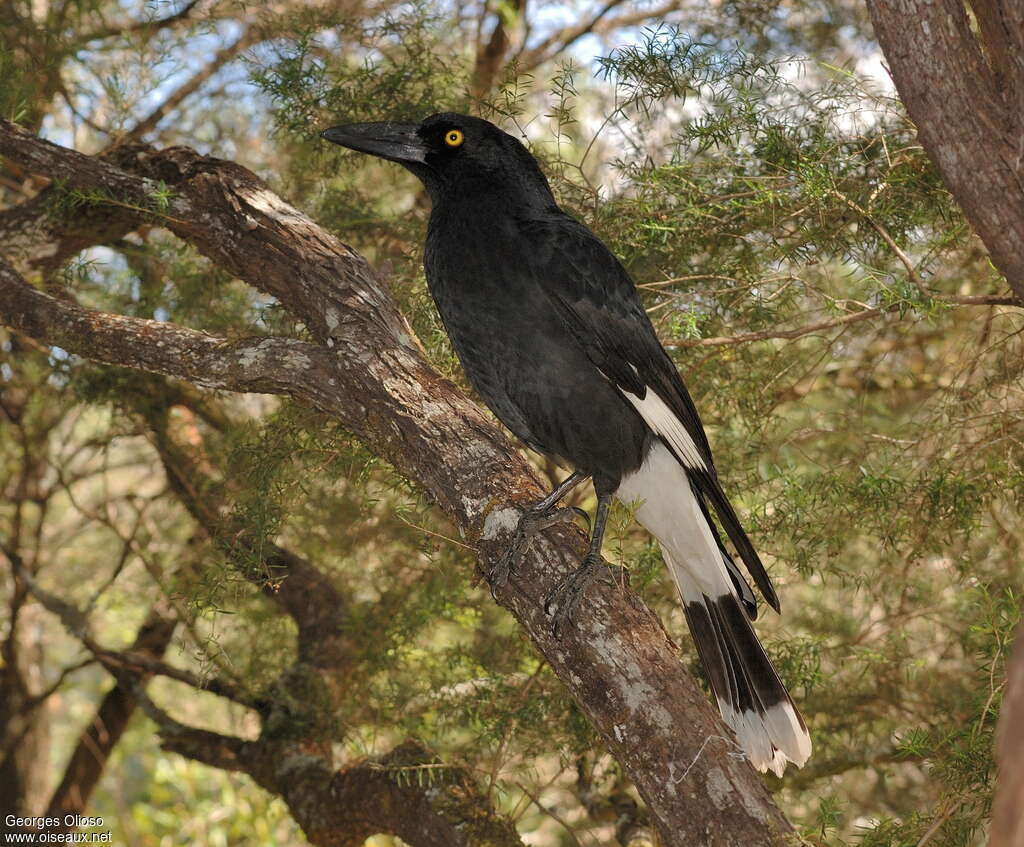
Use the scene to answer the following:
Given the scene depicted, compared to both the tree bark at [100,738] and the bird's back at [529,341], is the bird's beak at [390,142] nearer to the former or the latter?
the bird's back at [529,341]

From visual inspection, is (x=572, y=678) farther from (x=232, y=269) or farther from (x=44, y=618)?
(x=44, y=618)

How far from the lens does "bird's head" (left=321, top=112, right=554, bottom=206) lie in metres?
2.30

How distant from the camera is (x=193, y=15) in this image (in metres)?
3.52

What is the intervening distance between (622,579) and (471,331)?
630 mm

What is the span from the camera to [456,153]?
2.34 meters

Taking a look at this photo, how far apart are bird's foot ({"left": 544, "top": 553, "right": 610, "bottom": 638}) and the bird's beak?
1.09 m

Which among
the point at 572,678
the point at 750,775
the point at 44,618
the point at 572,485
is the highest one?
the point at 44,618

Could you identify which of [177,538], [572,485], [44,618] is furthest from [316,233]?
[44,618]

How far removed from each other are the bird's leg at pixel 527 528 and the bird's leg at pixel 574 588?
0.33 ft

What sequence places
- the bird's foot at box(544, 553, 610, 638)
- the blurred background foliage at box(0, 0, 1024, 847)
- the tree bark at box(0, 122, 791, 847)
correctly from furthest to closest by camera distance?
the blurred background foliage at box(0, 0, 1024, 847), the bird's foot at box(544, 553, 610, 638), the tree bark at box(0, 122, 791, 847)

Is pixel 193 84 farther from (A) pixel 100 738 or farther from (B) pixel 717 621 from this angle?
(B) pixel 717 621

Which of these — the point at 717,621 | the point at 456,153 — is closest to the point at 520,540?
the point at 717,621

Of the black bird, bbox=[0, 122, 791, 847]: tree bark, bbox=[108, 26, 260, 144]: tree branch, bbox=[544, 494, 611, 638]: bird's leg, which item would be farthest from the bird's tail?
bbox=[108, 26, 260, 144]: tree branch

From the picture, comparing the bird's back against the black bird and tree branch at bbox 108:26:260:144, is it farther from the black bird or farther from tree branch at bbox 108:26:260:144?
tree branch at bbox 108:26:260:144
